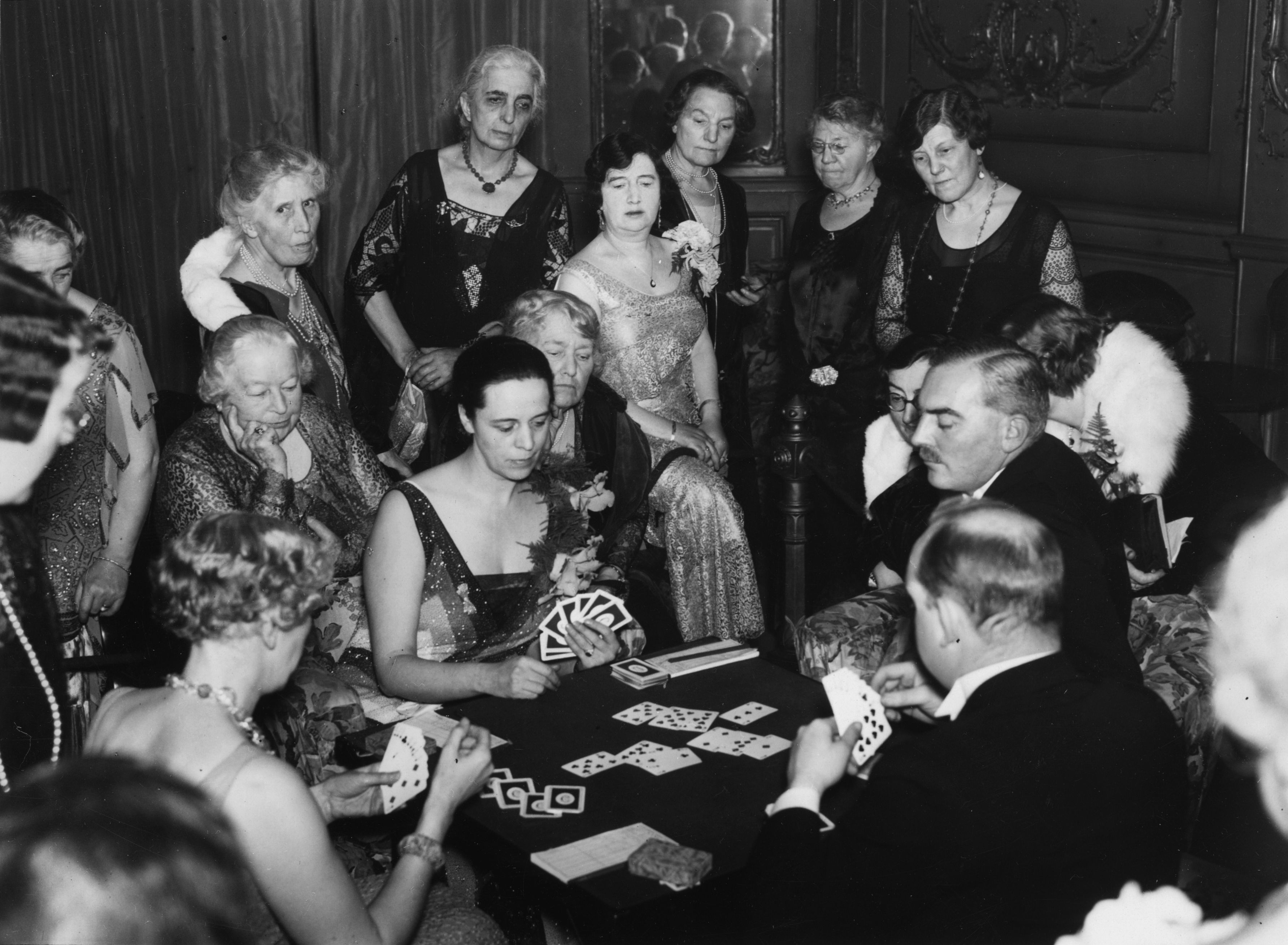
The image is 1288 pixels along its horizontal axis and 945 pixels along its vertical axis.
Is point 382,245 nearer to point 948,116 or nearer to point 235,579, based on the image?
point 948,116

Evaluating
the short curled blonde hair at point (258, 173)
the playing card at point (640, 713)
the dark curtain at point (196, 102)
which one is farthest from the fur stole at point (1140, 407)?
the dark curtain at point (196, 102)

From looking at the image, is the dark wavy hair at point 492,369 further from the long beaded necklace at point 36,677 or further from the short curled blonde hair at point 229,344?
the long beaded necklace at point 36,677

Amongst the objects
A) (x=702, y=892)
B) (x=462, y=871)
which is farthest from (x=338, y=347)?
(x=702, y=892)

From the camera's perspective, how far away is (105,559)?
369 centimetres

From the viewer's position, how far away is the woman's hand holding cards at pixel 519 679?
3.07m

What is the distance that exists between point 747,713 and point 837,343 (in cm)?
238

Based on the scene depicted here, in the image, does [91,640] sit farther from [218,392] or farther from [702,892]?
[702,892]

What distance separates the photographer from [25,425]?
5.72 ft

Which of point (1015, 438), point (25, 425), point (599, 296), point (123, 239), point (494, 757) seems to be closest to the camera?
point (25, 425)

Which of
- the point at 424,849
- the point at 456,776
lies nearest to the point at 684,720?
the point at 456,776

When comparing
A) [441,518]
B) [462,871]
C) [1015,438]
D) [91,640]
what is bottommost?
[462,871]

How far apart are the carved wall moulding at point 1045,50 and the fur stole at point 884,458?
229 centimetres

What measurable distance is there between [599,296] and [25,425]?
10.5 feet

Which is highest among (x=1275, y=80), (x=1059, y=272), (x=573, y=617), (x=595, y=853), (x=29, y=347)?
(x=1275, y=80)
